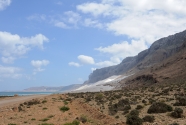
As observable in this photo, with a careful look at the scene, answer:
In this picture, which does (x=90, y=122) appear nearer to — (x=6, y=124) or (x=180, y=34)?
(x=6, y=124)

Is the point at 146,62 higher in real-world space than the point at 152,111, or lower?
higher

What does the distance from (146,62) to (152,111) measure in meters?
143

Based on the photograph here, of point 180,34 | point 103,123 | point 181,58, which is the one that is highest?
point 180,34

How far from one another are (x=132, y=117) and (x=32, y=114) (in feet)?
36.1

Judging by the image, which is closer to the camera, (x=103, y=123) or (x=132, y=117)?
(x=132, y=117)

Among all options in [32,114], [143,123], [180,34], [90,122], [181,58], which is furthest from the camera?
[180,34]

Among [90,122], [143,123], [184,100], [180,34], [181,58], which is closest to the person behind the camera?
[143,123]

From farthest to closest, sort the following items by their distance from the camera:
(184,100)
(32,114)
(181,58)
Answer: (181,58) < (32,114) < (184,100)

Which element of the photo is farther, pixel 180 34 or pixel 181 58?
pixel 180 34

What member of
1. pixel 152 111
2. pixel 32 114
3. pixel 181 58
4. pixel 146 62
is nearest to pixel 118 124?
pixel 152 111

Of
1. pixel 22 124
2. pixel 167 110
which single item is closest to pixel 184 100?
pixel 167 110

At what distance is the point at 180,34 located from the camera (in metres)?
153

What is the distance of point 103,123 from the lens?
1717 cm

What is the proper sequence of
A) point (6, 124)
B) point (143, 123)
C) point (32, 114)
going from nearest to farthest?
point (143, 123) → point (6, 124) → point (32, 114)
